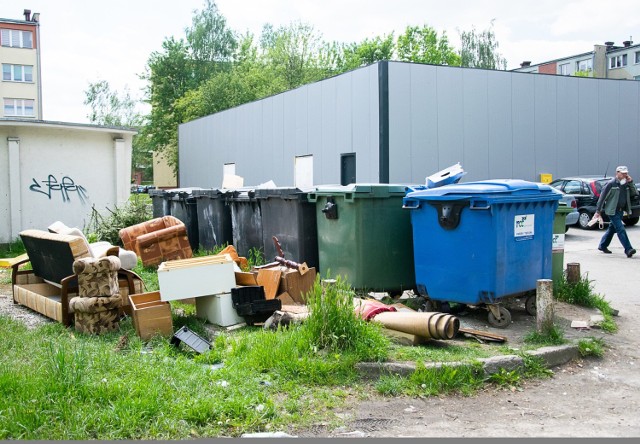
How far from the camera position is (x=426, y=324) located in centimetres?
547

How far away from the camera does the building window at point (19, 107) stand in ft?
186

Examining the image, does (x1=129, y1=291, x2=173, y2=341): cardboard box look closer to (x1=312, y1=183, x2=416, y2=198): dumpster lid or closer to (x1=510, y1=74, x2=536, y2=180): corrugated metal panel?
(x1=312, y1=183, x2=416, y2=198): dumpster lid

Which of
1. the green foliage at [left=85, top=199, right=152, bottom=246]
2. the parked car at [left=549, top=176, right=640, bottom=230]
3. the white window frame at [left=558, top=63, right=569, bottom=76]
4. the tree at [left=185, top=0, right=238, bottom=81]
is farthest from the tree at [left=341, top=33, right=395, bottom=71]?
→ the green foliage at [left=85, top=199, right=152, bottom=246]

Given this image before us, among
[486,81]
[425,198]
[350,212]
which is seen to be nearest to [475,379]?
[425,198]

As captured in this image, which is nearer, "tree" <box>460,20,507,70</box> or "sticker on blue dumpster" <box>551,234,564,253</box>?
"sticker on blue dumpster" <box>551,234,564,253</box>

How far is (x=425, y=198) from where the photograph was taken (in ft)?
22.3

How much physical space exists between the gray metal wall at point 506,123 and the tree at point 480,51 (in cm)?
3323

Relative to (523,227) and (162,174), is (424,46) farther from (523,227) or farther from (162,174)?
(523,227)

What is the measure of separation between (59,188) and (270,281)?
31.3 ft

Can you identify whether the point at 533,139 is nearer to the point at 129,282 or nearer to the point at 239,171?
the point at 239,171

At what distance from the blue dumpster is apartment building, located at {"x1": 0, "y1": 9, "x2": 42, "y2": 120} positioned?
57323 millimetres

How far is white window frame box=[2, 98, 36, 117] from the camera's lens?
56.7m

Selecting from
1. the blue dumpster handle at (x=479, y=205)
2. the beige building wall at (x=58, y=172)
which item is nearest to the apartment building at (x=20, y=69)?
the beige building wall at (x=58, y=172)

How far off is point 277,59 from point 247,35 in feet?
25.8
